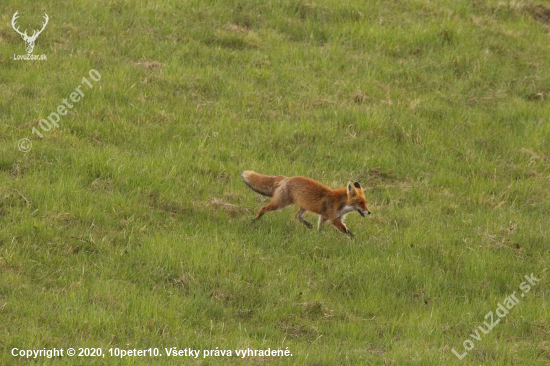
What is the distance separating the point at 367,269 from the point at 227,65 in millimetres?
7699

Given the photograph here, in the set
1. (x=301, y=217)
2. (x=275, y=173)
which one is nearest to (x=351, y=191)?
(x=301, y=217)

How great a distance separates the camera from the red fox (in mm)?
12711

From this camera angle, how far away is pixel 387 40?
65.0 ft

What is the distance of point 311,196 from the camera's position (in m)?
12.7

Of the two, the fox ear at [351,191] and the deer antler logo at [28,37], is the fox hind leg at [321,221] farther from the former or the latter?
the deer antler logo at [28,37]

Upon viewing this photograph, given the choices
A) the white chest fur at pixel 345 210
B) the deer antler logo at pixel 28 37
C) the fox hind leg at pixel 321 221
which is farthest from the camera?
the deer antler logo at pixel 28 37

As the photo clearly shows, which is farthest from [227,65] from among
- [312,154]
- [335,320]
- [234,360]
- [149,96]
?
[234,360]

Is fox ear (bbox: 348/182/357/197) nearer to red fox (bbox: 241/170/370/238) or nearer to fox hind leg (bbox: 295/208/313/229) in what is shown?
red fox (bbox: 241/170/370/238)

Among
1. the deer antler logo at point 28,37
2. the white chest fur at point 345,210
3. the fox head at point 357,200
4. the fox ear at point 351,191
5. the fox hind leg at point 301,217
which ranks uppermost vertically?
the deer antler logo at point 28,37

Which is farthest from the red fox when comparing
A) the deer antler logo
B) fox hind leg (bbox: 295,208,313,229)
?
the deer antler logo

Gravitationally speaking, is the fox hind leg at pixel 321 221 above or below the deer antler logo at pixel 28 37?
below

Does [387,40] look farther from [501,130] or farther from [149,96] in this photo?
[149,96]

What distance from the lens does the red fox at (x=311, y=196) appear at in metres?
12.7

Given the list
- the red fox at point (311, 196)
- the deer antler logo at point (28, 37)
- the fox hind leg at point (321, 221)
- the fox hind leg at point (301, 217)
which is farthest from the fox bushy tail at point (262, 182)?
the deer antler logo at point (28, 37)
